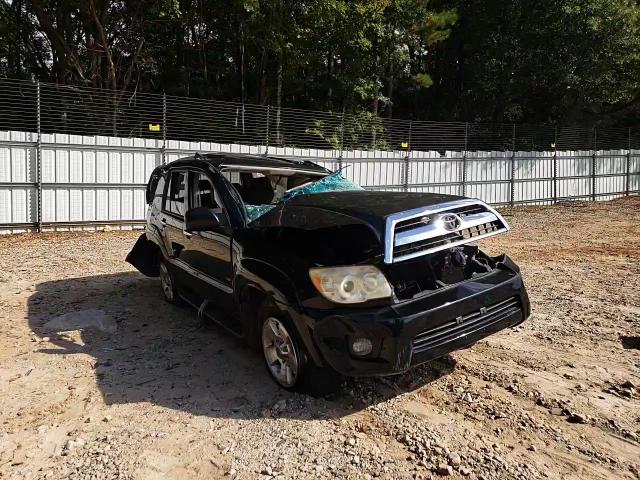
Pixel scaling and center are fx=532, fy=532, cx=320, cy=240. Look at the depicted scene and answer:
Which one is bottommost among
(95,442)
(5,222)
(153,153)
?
(95,442)

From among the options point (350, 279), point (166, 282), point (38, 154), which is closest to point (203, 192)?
point (166, 282)

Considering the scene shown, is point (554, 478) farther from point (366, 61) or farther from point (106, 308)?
point (366, 61)

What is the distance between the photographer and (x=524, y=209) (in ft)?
57.3

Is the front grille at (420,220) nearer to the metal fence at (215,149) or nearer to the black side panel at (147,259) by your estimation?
the black side panel at (147,259)

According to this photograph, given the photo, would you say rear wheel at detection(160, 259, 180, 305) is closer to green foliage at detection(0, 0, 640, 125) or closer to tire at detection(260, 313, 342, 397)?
tire at detection(260, 313, 342, 397)

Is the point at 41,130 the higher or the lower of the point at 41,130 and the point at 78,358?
the higher

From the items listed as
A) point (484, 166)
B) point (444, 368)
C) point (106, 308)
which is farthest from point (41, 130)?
point (484, 166)

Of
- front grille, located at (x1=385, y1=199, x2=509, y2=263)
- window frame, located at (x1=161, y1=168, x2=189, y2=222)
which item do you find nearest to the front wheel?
front grille, located at (x1=385, y1=199, x2=509, y2=263)

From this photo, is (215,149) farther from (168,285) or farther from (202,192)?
(202,192)

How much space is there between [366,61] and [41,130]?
12.0m

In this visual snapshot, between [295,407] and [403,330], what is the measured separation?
857 mm

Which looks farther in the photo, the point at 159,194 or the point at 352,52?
the point at 352,52

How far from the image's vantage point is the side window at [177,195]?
5184 millimetres

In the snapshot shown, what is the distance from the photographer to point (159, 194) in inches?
230
